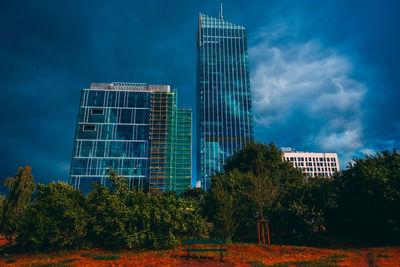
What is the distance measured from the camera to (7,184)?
24.0 meters

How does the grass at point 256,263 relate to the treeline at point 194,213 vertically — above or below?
below

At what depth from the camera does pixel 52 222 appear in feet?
41.3

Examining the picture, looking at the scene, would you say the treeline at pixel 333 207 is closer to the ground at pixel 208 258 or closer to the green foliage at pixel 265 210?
the green foliage at pixel 265 210

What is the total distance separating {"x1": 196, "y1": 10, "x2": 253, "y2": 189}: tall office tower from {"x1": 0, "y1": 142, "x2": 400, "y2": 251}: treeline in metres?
98.1

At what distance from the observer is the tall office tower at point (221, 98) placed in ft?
407

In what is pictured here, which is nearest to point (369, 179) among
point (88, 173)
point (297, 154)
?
point (88, 173)

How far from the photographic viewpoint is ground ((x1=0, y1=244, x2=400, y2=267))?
10656 mm

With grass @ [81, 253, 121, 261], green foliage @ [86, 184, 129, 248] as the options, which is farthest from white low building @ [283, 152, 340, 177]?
grass @ [81, 253, 121, 261]

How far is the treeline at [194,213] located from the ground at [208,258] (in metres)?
0.92

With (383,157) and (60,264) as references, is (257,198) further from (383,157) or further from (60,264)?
(60,264)

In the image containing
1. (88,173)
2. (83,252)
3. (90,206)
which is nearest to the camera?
(83,252)

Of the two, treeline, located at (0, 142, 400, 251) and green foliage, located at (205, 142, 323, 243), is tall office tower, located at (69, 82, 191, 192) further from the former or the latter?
green foliage, located at (205, 142, 323, 243)

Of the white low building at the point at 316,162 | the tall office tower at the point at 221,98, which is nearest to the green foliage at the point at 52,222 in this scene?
the tall office tower at the point at 221,98

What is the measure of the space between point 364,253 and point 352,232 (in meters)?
6.45
